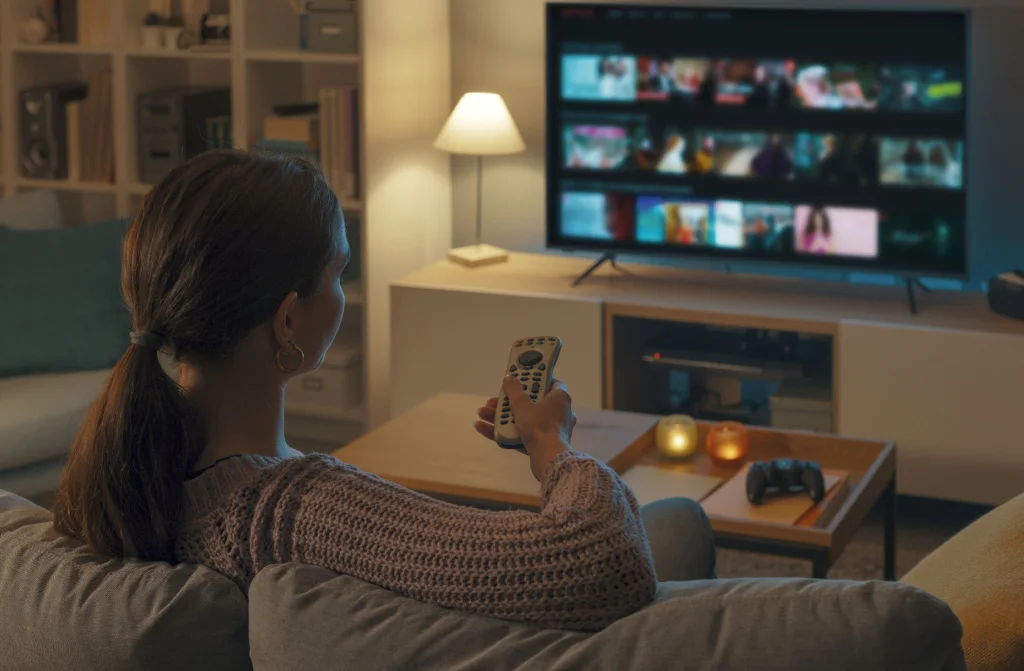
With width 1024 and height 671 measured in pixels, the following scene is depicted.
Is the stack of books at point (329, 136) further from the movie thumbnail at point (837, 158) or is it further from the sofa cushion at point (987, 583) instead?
the sofa cushion at point (987, 583)

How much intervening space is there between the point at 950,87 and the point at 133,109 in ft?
8.38

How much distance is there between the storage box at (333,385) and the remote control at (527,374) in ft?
8.83

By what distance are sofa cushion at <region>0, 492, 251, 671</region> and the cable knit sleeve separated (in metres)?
0.07

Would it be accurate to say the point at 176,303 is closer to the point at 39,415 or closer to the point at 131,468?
the point at 131,468

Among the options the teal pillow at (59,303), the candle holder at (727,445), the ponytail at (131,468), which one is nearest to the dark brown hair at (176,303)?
the ponytail at (131,468)

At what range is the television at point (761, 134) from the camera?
381cm

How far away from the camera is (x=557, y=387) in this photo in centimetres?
150

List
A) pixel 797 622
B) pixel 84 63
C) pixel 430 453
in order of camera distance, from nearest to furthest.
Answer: pixel 797 622 < pixel 430 453 < pixel 84 63

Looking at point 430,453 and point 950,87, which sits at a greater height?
point 950,87

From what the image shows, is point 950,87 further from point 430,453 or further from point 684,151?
point 430,453

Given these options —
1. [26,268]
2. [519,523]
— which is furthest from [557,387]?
[26,268]

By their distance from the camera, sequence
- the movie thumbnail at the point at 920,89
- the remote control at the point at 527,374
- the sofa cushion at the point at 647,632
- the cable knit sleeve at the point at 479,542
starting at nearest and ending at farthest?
the sofa cushion at the point at 647,632, the cable knit sleeve at the point at 479,542, the remote control at the point at 527,374, the movie thumbnail at the point at 920,89

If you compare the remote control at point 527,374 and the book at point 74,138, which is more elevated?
the book at point 74,138

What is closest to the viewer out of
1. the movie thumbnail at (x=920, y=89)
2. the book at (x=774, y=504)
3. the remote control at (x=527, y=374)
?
the remote control at (x=527, y=374)
